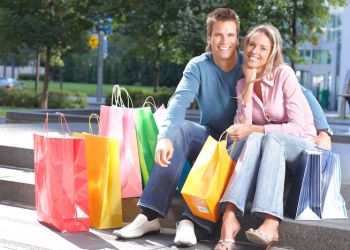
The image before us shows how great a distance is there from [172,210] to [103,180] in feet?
1.77

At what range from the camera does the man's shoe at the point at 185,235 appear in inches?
182

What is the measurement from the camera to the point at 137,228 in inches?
192

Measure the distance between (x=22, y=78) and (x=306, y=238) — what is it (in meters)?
71.6

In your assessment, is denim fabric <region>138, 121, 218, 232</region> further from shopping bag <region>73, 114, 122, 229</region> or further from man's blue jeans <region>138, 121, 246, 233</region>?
shopping bag <region>73, 114, 122, 229</region>

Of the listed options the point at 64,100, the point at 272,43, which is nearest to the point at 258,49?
the point at 272,43

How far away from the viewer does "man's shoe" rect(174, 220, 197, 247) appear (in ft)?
15.2

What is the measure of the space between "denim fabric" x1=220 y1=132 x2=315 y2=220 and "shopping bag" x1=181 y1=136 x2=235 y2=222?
2.8 inches

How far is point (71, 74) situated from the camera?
70.9 metres

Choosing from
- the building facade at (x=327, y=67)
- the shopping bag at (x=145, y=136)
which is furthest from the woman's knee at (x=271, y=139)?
the building facade at (x=327, y=67)

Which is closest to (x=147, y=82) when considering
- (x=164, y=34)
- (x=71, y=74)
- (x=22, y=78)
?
(x=71, y=74)

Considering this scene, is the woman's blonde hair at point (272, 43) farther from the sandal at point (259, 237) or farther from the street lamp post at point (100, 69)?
the street lamp post at point (100, 69)

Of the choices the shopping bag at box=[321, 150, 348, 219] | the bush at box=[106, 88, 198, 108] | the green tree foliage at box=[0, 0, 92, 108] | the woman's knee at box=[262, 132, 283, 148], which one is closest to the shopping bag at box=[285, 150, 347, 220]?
the shopping bag at box=[321, 150, 348, 219]

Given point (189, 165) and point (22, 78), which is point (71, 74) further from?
point (189, 165)

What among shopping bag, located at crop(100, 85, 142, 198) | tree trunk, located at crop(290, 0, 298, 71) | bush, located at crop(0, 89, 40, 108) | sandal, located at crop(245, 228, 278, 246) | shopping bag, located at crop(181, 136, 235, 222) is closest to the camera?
sandal, located at crop(245, 228, 278, 246)
